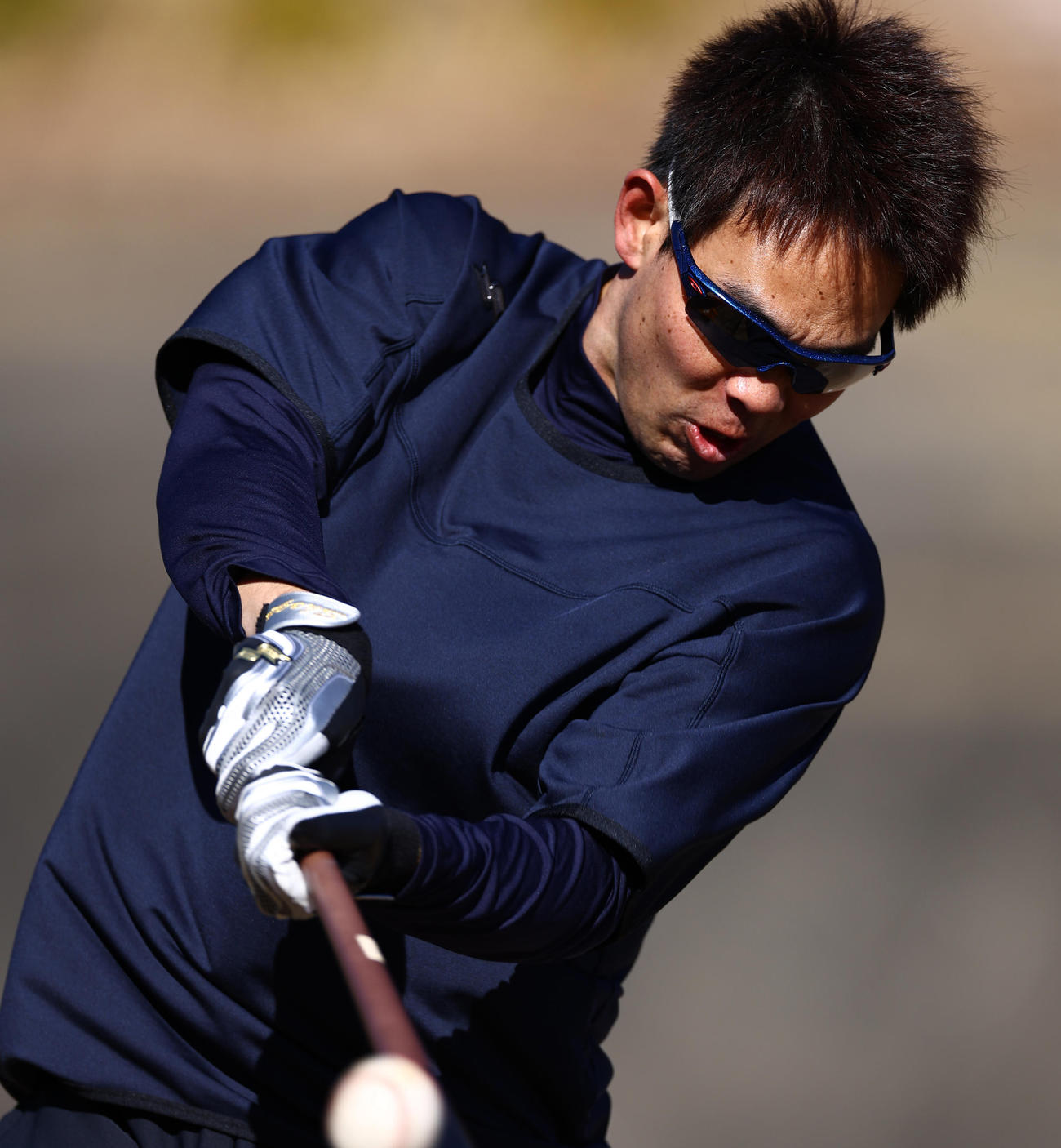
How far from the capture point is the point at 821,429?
5.59 metres

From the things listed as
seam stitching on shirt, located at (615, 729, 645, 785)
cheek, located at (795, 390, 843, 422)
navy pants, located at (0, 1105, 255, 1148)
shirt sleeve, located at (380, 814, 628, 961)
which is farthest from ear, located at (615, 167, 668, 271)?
navy pants, located at (0, 1105, 255, 1148)

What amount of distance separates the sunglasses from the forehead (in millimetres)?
10

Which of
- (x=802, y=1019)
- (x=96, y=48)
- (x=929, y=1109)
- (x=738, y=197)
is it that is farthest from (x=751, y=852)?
(x=96, y=48)

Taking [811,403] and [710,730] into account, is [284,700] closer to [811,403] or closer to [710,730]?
[710,730]

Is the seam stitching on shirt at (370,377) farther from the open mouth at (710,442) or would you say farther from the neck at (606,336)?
the open mouth at (710,442)

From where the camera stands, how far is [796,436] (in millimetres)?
1577

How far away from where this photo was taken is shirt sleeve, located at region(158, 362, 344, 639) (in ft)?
4.02

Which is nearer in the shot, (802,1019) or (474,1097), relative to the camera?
(474,1097)

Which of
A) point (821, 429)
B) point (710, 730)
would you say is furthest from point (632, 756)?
point (821, 429)

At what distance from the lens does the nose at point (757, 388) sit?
1377 mm

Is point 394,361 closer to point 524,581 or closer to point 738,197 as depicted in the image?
point 524,581

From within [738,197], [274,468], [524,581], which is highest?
[738,197]

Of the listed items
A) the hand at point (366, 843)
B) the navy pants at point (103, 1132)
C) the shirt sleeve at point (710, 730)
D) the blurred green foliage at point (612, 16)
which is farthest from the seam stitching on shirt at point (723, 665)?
the blurred green foliage at point (612, 16)

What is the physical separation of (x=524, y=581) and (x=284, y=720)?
0.41m
